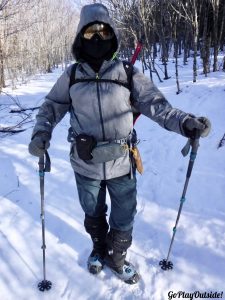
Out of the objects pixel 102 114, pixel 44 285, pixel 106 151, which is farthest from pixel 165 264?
pixel 102 114

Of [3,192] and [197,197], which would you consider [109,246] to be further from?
[3,192]

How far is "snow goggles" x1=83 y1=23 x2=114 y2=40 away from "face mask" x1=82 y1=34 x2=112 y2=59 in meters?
Result: 0.02

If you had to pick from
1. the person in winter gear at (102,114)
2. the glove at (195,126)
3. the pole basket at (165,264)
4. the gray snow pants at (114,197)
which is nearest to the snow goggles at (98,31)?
the person in winter gear at (102,114)

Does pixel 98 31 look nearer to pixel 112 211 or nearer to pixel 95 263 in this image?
pixel 112 211

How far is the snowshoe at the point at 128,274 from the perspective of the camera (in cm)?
291

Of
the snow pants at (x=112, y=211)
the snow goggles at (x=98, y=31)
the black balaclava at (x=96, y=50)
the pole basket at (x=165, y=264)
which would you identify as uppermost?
the snow goggles at (x=98, y=31)

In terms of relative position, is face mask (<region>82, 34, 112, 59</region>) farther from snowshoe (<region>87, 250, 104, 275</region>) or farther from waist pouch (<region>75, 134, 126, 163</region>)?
snowshoe (<region>87, 250, 104, 275</region>)

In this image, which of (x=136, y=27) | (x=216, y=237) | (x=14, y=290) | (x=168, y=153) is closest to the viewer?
(x=14, y=290)

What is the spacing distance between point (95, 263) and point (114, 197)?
78 cm

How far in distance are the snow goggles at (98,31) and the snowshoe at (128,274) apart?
6.73 ft

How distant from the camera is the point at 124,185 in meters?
2.67

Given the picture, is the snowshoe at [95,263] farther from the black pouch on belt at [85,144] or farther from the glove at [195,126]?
the glove at [195,126]

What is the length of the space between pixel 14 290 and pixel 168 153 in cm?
390

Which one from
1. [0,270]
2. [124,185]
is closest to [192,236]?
[124,185]
